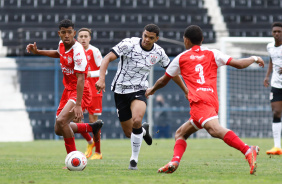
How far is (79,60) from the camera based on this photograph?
705 cm

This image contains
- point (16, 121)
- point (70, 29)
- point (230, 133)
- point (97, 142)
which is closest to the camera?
point (230, 133)

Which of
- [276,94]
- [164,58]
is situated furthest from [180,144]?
[276,94]

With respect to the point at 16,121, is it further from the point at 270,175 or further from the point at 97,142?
the point at 270,175

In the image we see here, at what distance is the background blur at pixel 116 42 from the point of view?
58.8 ft

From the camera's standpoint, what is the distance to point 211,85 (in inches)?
246

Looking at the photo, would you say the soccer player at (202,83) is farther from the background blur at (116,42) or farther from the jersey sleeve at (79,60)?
the background blur at (116,42)

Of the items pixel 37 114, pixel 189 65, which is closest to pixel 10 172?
pixel 189 65

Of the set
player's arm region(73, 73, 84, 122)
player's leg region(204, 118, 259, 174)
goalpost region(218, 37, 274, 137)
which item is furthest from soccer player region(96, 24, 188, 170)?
goalpost region(218, 37, 274, 137)

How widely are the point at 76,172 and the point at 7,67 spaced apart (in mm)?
12128

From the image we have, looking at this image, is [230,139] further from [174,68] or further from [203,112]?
[174,68]

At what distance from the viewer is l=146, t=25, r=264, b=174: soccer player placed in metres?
6.03

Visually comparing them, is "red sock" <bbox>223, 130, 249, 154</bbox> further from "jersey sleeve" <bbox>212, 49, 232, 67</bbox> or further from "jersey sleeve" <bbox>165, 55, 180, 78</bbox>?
"jersey sleeve" <bbox>165, 55, 180, 78</bbox>

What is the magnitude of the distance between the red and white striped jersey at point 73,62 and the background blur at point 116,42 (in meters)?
9.70

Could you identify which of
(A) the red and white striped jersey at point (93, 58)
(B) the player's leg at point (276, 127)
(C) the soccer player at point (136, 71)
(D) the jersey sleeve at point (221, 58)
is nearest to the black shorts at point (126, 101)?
(C) the soccer player at point (136, 71)
